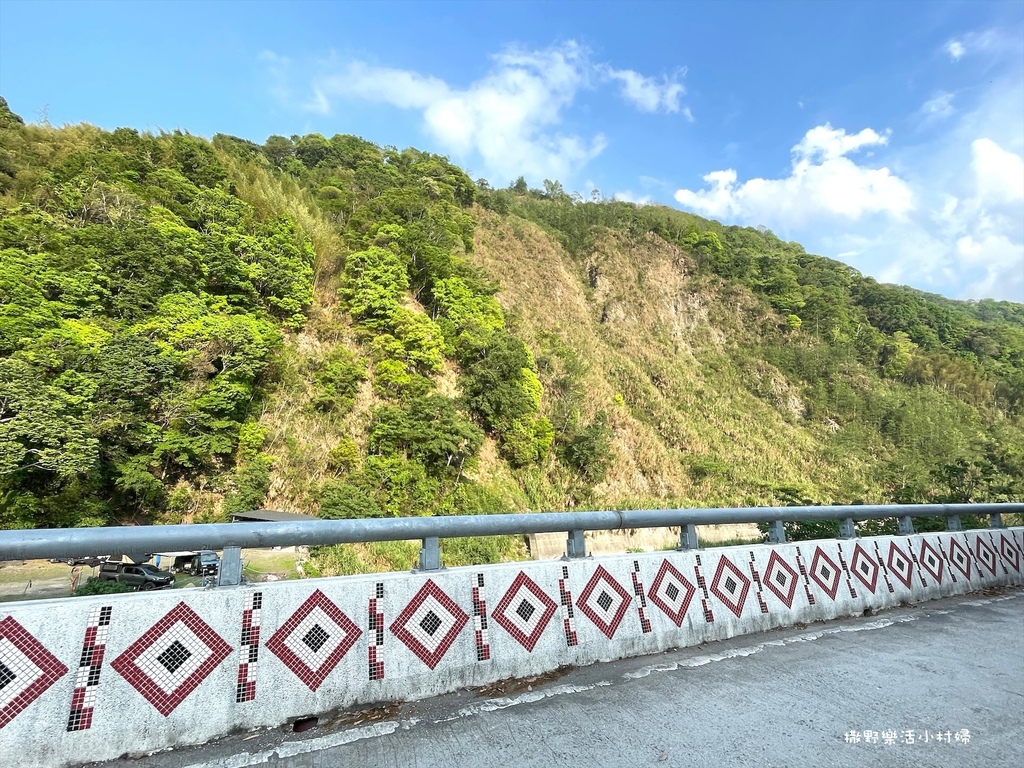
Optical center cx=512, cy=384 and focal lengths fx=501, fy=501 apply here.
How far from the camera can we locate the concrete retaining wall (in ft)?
6.91

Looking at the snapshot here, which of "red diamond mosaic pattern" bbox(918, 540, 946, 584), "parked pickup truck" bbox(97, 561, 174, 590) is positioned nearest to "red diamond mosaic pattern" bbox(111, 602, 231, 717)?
"red diamond mosaic pattern" bbox(918, 540, 946, 584)

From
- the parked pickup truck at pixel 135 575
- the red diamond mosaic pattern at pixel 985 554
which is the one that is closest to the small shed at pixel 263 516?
the parked pickup truck at pixel 135 575

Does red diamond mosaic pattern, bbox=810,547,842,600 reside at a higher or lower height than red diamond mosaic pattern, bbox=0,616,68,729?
lower

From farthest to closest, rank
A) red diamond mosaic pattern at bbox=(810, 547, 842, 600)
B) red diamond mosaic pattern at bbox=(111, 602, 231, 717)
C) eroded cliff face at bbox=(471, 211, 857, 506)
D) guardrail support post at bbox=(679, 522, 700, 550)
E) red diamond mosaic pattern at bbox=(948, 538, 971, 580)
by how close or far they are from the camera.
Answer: eroded cliff face at bbox=(471, 211, 857, 506)
red diamond mosaic pattern at bbox=(948, 538, 971, 580)
red diamond mosaic pattern at bbox=(810, 547, 842, 600)
guardrail support post at bbox=(679, 522, 700, 550)
red diamond mosaic pattern at bbox=(111, 602, 231, 717)

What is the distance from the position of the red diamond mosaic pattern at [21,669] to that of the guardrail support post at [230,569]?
649 mm

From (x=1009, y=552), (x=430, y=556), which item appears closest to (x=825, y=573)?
(x=430, y=556)

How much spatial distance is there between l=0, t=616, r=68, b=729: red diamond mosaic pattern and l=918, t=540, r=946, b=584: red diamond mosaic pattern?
304 inches

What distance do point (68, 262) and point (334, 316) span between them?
40.1ft

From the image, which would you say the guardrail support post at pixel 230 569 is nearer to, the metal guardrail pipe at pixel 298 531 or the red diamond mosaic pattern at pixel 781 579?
the metal guardrail pipe at pixel 298 531

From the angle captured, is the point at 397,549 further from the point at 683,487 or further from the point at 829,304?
the point at 829,304

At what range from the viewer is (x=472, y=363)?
30984 millimetres

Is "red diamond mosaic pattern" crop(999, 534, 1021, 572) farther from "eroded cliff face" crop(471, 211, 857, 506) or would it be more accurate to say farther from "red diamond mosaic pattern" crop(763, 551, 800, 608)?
"eroded cliff face" crop(471, 211, 857, 506)

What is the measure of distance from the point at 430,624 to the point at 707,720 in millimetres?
1582

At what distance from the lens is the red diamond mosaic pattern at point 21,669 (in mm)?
2002
